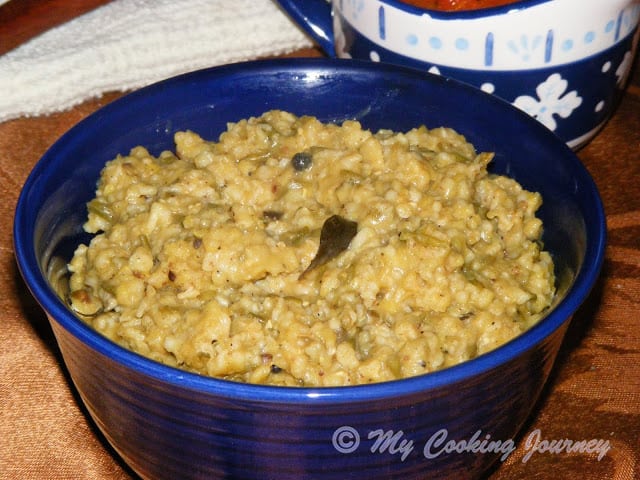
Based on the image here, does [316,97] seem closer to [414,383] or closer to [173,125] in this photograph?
[173,125]

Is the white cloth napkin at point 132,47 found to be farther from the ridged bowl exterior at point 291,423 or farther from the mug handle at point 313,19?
the ridged bowl exterior at point 291,423

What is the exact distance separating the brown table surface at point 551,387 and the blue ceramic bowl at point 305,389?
171mm

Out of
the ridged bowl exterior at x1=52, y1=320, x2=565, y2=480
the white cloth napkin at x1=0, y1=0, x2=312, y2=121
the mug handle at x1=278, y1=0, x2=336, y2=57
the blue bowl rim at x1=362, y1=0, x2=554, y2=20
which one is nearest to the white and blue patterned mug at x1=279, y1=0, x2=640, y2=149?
the blue bowl rim at x1=362, y1=0, x2=554, y2=20

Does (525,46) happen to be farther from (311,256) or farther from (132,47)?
(132,47)

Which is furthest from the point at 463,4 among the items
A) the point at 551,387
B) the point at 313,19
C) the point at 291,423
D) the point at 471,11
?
the point at 291,423

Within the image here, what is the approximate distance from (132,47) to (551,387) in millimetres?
1311

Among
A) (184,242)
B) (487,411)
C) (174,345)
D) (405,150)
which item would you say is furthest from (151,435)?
(405,150)

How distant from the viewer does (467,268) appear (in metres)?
1.43

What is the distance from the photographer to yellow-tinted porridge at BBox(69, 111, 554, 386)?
129cm

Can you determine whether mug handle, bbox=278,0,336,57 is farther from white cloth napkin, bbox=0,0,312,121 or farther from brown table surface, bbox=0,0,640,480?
brown table surface, bbox=0,0,640,480

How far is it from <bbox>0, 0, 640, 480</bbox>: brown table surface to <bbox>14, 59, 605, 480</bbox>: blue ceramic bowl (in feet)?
0.56

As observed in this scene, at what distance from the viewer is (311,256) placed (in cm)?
141

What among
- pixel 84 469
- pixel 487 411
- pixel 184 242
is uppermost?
pixel 184 242

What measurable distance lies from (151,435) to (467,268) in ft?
1.64
